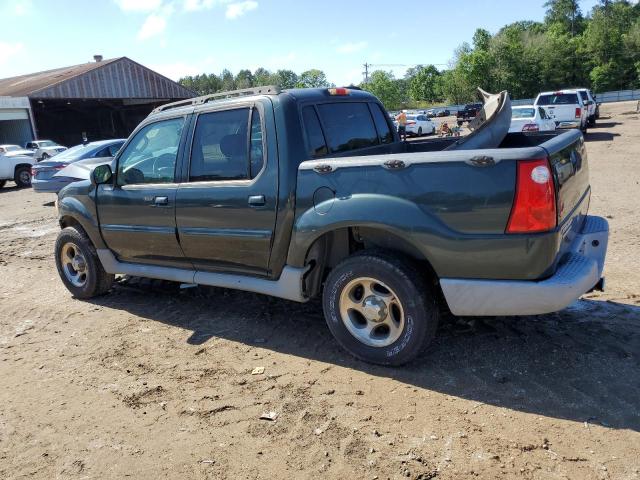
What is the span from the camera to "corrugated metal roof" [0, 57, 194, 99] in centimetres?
3366

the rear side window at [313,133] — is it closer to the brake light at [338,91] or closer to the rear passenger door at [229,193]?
the rear passenger door at [229,193]

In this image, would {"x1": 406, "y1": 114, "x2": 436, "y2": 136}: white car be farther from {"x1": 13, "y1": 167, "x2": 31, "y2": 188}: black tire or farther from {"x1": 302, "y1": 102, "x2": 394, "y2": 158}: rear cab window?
{"x1": 302, "y1": 102, "x2": 394, "y2": 158}: rear cab window

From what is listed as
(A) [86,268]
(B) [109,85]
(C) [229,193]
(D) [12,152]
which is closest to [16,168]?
(D) [12,152]

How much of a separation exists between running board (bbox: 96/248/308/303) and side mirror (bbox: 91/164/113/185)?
0.72 meters

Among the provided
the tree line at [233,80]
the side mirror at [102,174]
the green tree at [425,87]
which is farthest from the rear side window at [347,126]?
the tree line at [233,80]

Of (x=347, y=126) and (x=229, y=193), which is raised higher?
(x=347, y=126)

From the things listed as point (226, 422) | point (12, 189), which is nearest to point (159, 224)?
point (226, 422)

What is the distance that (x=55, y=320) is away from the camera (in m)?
5.23

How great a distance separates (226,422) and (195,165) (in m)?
2.16

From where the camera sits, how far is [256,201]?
3.98m

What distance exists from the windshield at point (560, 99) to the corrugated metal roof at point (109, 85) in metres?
26.7

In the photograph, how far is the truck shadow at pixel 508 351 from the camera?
3191mm

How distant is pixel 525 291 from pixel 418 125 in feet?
110

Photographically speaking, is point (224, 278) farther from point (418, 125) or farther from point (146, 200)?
point (418, 125)
